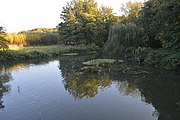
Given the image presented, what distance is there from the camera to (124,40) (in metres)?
36.9

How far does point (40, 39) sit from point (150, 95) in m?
55.3

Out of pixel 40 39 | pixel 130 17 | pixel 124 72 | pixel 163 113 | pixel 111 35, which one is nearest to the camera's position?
pixel 163 113

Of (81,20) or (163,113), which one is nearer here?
(163,113)

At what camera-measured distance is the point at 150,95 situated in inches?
687

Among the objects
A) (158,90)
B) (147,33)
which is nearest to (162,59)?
(158,90)

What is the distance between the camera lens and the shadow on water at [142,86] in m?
14.8

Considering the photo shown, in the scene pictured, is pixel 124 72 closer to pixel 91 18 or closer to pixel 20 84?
pixel 20 84

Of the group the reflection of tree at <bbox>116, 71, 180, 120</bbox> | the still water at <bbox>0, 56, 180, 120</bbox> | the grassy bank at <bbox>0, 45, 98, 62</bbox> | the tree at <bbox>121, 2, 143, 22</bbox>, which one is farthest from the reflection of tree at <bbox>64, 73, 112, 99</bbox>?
the tree at <bbox>121, 2, 143, 22</bbox>

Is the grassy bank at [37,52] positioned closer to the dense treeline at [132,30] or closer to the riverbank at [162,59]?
the dense treeline at [132,30]

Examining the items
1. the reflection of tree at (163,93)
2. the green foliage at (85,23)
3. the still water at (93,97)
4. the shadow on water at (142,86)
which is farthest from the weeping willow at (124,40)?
the green foliage at (85,23)

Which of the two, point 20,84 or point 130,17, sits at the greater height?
point 130,17

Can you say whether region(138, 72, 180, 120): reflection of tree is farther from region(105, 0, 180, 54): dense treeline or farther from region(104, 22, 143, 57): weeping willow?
region(104, 22, 143, 57): weeping willow

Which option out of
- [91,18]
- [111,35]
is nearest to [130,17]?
[91,18]

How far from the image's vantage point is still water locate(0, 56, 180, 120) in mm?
13758
